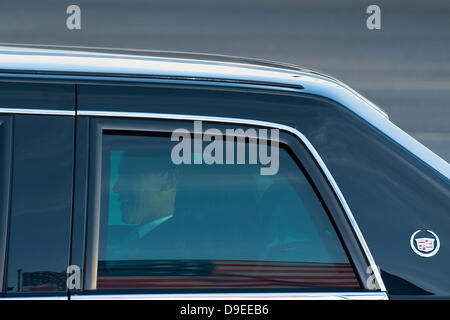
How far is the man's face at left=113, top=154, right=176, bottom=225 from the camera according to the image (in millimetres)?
1904

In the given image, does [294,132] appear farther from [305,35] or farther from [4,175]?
[305,35]

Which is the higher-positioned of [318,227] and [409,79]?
[409,79]

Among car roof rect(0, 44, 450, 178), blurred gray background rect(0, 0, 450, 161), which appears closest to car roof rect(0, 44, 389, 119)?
car roof rect(0, 44, 450, 178)

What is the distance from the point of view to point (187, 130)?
1.88 metres

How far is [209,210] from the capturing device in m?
1.91

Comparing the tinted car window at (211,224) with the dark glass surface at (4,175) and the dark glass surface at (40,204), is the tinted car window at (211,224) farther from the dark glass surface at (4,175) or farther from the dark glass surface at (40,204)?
the dark glass surface at (4,175)

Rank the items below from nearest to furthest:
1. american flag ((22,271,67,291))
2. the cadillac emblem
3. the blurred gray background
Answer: american flag ((22,271,67,291)) → the cadillac emblem → the blurred gray background

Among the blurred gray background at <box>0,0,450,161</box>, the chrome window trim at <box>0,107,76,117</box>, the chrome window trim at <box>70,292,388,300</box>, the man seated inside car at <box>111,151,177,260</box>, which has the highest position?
A: the blurred gray background at <box>0,0,450,161</box>

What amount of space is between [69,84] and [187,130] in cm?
31

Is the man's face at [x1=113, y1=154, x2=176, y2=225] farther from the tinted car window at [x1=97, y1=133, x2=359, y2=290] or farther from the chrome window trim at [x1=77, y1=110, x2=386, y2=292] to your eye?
the chrome window trim at [x1=77, y1=110, x2=386, y2=292]

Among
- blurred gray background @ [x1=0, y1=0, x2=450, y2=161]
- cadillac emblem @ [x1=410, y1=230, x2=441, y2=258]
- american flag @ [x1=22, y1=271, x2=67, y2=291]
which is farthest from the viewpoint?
blurred gray background @ [x1=0, y1=0, x2=450, y2=161]

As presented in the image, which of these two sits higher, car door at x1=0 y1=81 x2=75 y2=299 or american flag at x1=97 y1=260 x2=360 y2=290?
car door at x1=0 y1=81 x2=75 y2=299
